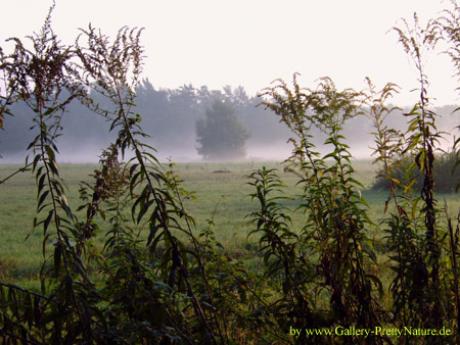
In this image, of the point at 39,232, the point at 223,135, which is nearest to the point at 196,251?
the point at 39,232

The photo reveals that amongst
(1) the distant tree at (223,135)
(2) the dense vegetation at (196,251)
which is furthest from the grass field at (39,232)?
(1) the distant tree at (223,135)

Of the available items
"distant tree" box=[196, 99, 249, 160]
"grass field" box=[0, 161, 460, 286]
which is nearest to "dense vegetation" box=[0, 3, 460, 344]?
"grass field" box=[0, 161, 460, 286]

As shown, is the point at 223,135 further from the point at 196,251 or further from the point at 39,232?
the point at 196,251

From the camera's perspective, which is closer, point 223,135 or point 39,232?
point 39,232

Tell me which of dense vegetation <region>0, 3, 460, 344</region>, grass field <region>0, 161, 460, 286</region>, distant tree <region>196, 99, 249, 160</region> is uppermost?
distant tree <region>196, 99, 249, 160</region>

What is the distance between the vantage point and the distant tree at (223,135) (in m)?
90.8

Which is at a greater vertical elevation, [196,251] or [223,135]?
[223,135]

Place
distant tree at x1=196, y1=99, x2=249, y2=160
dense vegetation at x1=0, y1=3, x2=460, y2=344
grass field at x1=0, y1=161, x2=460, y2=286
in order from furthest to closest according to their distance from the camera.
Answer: distant tree at x1=196, y1=99, x2=249, y2=160
grass field at x1=0, y1=161, x2=460, y2=286
dense vegetation at x1=0, y1=3, x2=460, y2=344

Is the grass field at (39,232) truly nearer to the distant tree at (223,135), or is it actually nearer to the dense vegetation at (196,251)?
the dense vegetation at (196,251)

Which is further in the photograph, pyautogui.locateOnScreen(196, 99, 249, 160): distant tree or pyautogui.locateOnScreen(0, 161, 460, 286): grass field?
pyautogui.locateOnScreen(196, 99, 249, 160): distant tree

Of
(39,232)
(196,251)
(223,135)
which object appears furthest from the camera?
(223,135)

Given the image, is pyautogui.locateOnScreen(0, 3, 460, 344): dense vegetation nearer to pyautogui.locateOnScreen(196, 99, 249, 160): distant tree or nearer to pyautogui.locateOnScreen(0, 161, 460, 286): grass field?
pyautogui.locateOnScreen(0, 161, 460, 286): grass field

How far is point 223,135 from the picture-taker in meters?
90.5

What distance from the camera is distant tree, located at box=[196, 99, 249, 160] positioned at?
298ft
